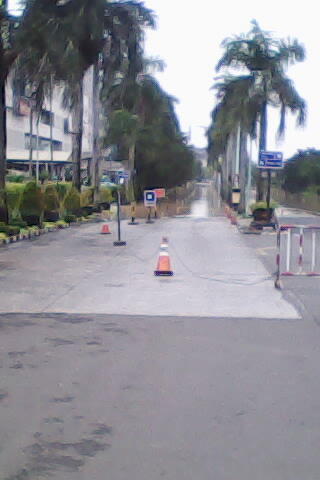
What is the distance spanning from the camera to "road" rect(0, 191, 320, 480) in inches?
180

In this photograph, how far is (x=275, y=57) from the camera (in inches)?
1661

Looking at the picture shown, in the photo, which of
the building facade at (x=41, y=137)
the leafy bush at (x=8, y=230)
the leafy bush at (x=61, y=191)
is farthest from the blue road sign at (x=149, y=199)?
the building facade at (x=41, y=137)

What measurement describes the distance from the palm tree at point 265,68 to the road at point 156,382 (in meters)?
29.9

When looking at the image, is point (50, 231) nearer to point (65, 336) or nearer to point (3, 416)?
point (65, 336)

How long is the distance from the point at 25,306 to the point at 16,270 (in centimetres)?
503

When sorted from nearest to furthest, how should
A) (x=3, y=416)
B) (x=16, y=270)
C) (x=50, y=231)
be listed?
(x=3, y=416) → (x=16, y=270) → (x=50, y=231)

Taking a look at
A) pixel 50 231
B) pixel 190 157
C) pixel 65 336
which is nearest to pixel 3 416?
pixel 65 336

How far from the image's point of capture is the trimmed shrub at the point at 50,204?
31859 mm

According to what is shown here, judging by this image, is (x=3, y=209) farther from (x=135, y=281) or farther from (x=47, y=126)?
(x=47, y=126)

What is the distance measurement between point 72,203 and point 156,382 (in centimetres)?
3129

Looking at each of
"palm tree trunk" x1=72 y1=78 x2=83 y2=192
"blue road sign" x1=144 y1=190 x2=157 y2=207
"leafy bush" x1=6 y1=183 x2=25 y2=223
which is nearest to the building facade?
"palm tree trunk" x1=72 y1=78 x2=83 y2=192

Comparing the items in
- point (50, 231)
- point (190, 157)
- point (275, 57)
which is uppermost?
point (275, 57)

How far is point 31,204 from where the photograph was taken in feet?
94.8

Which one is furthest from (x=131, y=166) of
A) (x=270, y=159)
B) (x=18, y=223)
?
(x=18, y=223)
